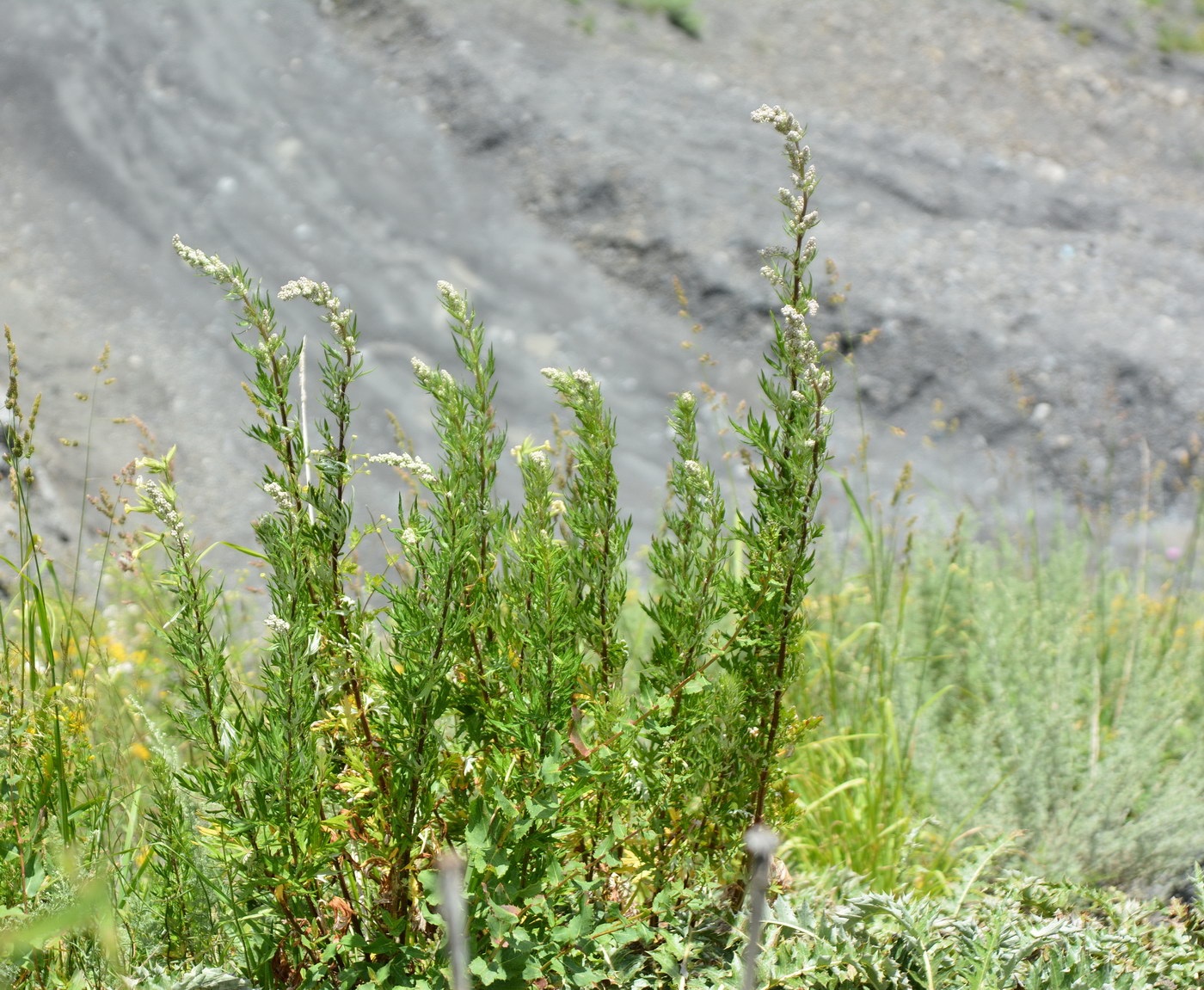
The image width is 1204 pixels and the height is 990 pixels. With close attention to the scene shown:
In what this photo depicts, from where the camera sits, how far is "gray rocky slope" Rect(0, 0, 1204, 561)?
6.02m

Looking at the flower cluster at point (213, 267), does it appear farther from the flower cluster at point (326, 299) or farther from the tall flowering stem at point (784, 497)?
the tall flowering stem at point (784, 497)

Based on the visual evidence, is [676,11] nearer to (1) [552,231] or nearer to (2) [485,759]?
(1) [552,231]

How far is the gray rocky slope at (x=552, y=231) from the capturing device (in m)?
6.02

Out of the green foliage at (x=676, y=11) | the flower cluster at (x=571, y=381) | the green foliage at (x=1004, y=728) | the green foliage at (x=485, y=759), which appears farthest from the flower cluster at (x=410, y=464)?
the green foliage at (x=676, y=11)

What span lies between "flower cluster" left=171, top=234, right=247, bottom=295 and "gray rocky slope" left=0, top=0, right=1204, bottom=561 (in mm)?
3676

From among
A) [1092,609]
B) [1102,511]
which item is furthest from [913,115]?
[1092,609]

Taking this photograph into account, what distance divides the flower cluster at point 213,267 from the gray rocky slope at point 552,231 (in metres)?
3.68

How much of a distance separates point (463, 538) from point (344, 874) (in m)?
0.65

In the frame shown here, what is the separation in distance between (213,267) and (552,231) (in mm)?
5853

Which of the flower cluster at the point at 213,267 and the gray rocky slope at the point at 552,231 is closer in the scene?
the flower cluster at the point at 213,267

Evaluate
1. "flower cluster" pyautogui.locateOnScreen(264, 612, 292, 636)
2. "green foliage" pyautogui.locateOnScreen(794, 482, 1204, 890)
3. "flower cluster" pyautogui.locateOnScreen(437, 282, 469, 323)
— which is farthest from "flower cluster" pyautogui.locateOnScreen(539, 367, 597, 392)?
"green foliage" pyautogui.locateOnScreen(794, 482, 1204, 890)

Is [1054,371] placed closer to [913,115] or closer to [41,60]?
[913,115]

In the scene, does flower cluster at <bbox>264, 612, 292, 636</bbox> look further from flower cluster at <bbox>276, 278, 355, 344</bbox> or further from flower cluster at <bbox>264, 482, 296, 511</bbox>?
flower cluster at <bbox>276, 278, 355, 344</bbox>

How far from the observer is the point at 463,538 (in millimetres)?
1589
